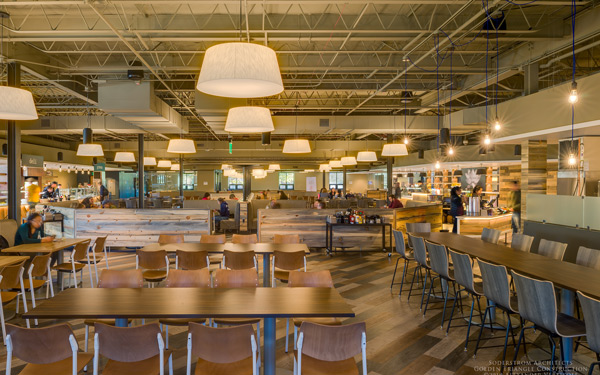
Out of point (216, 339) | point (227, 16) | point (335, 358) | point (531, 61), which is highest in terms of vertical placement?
point (227, 16)

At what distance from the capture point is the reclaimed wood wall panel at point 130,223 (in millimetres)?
9883

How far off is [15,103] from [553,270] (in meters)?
5.88

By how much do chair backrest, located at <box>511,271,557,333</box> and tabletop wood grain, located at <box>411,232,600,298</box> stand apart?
27 centimetres

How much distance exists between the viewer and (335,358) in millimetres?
2639

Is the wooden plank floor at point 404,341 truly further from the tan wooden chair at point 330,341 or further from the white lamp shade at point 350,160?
the white lamp shade at point 350,160

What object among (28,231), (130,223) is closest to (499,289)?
(28,231)

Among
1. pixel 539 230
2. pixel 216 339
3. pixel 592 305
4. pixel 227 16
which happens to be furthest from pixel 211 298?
pixel 539 230

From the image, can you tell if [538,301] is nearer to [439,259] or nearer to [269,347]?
[439,259]

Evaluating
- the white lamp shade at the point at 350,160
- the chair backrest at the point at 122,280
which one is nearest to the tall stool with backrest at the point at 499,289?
the chair backrest at the point at 122,280

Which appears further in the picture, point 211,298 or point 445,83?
point 445,83

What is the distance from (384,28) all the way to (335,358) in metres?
5.76

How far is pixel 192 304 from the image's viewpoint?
3.14 metres

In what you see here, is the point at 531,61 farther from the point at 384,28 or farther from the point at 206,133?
the point at 206,133

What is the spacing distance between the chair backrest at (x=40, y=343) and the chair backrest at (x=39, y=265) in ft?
9.31
